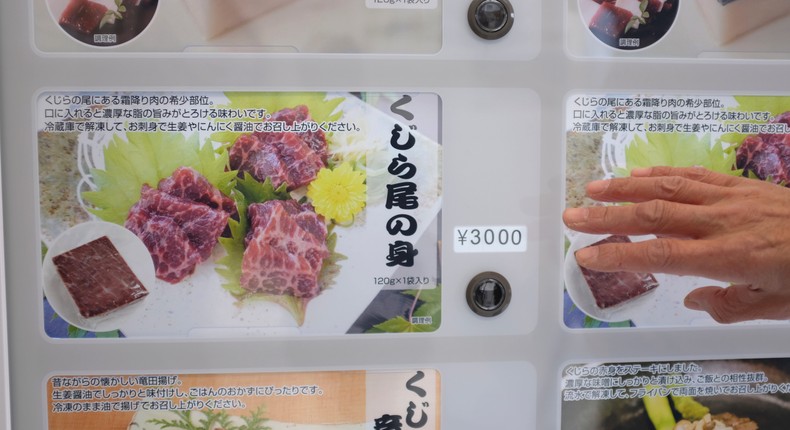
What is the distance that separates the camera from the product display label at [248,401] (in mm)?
1055

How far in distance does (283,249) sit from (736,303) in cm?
80

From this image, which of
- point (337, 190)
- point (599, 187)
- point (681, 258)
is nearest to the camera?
point (681, 258)

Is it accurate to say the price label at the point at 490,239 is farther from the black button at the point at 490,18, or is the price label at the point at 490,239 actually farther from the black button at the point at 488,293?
the black button at the point at 490,18

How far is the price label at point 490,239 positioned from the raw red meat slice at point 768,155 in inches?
17.9

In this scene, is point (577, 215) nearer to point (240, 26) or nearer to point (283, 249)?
point (283, 249)

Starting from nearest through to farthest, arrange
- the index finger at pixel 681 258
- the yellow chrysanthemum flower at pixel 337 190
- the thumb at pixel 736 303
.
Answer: the index finger at pixel 681 258 < the thumb at pixel 736 303 < the yellow chrysanthemum flower at pixel 337 190

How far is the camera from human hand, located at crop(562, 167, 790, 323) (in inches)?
32.5

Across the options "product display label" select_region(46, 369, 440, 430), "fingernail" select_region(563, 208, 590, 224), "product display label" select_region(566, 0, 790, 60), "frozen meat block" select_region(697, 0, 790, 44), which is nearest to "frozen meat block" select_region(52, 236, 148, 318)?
"product display label" select_region(46, 369, 440, 430)

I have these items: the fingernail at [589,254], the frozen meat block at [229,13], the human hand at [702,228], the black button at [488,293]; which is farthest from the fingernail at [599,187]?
the frozen meat block at [229,13]

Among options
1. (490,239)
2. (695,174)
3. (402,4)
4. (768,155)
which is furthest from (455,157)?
(768,155)

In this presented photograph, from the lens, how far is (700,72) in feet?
3.51

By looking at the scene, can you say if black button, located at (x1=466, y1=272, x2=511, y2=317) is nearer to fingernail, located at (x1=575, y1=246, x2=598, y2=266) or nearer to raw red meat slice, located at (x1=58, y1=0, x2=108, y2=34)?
fingernail, located at (x1=575, y1=246, x2=598, y2=266)

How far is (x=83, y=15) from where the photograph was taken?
99 centimetres

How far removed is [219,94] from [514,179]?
1.85 feet
